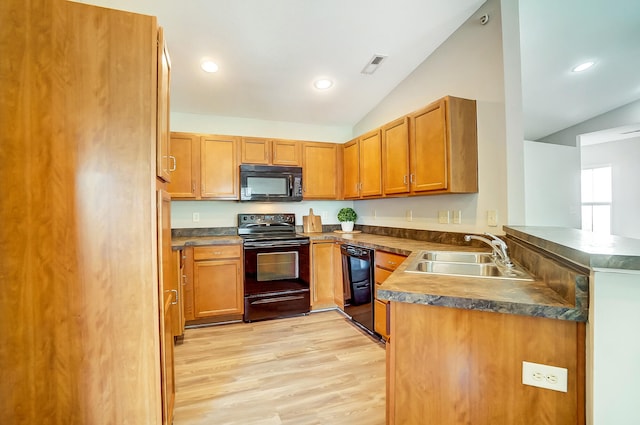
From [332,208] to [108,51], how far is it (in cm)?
326

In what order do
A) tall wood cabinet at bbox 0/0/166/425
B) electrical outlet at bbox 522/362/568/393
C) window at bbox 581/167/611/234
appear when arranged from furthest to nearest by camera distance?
window at bbox 581/167/611/234
tall wood cabinet at bbox 0/0/166/425
electrical outlet at bbox 522/362/568/393

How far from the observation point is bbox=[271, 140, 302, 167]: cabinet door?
143 inches

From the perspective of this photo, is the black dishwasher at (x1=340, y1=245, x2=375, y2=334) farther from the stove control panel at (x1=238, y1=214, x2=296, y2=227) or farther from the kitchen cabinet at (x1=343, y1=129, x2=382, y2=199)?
the stove control panel at (x1=238, y1=214, x2=296, y2=227)

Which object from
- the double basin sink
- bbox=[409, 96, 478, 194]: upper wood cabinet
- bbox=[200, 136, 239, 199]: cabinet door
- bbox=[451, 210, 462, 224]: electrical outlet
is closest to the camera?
the double basin sink

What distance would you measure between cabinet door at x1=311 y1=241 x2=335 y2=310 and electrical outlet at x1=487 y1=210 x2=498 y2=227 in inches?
71.1

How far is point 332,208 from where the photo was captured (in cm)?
422

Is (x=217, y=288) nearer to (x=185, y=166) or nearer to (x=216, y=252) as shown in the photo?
(x=216, y=252)

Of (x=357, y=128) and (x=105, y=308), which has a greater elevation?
(x=357, y=128)

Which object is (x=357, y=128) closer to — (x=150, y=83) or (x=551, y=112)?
(x=551, y=112)

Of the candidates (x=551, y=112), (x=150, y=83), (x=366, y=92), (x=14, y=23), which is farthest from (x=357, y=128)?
(x=14, y=23)

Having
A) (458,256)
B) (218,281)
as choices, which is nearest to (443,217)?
(458,256)

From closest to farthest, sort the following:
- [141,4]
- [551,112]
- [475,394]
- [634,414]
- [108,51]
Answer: [634,414]
[475,394]
[108,51]
[141,4]
[551,112]

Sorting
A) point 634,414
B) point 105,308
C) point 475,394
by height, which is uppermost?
point 105,308

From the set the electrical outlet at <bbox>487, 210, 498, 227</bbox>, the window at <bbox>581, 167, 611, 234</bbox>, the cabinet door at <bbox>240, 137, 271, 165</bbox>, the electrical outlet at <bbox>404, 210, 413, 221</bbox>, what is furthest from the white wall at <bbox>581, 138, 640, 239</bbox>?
the cabinet door at <bbox>240, 137, 271, 165</bbox>
